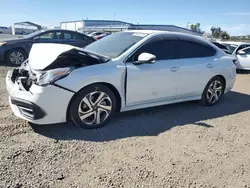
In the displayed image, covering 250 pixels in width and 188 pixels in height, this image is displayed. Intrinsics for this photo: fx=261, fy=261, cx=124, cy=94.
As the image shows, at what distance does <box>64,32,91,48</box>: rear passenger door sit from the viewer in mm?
10531

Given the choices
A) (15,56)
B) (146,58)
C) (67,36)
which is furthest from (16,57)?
(146,58)

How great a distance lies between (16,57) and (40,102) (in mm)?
6986

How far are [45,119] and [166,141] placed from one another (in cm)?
171

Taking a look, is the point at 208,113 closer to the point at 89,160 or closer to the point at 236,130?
the point at 236,130

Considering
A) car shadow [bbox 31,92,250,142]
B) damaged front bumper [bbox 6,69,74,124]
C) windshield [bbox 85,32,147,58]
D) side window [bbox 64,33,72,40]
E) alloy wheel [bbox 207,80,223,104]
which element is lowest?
car shadow [bbox 31,92,250,142]

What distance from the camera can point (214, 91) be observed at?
5.56 meters

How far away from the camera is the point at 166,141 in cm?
370

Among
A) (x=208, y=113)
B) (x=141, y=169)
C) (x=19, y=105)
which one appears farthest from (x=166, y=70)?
(x=19, y=105)

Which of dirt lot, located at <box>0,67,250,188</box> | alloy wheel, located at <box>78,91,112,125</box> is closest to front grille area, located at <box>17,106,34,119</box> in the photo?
dirt lot, located at <box>0,67,250,188</box>

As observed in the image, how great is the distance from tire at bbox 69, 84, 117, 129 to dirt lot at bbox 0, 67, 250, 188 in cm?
15

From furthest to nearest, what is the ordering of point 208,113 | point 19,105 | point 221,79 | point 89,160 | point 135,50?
point 221,79 < point 208,113 < point 135,50 < point 19,105 < point 89,160

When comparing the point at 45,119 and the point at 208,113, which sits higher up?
the point at 45,119

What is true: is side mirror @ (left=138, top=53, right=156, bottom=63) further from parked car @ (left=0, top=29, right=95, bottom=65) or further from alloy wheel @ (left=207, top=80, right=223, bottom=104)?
parked car @ (left=0, top=29, right=95, bottom=65)

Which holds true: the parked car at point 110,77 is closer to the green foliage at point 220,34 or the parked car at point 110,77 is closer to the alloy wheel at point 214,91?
the alloy wheel at point 214,91
